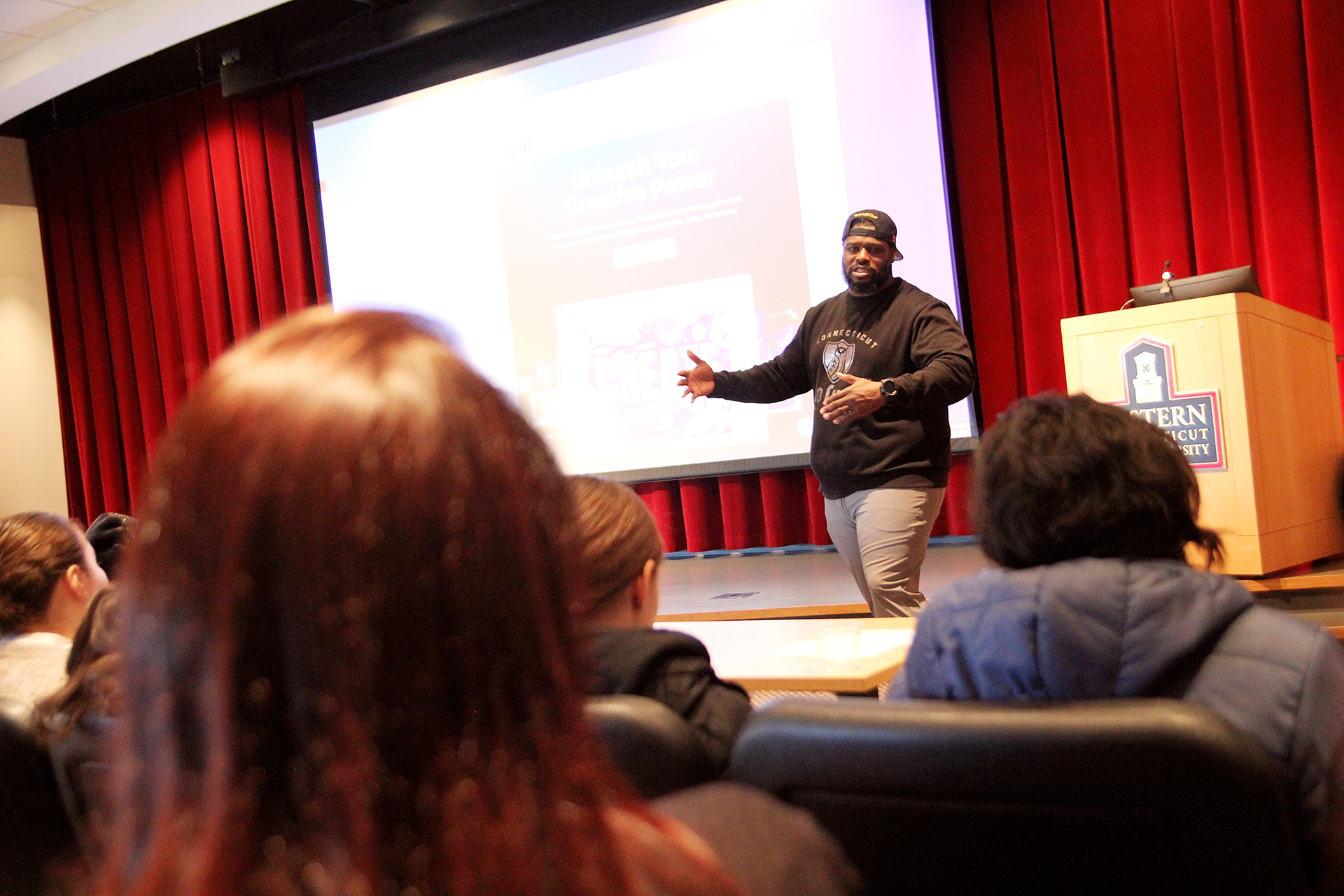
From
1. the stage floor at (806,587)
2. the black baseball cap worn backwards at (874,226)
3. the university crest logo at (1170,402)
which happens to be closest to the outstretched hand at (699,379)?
the black baseball cap worn backwards at (874,226)

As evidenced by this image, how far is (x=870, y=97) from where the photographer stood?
4.64 meters

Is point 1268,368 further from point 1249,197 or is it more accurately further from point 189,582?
point 189,582

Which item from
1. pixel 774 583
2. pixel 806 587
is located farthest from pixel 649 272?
pixel 806 587

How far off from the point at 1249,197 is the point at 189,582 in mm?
4861

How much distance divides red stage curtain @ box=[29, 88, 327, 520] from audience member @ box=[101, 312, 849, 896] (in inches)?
246

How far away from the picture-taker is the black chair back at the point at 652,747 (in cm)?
102

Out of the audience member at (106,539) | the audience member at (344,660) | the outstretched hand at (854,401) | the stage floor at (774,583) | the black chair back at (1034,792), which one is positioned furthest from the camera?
the stage floor at (774,583)

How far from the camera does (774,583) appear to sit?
4434mm

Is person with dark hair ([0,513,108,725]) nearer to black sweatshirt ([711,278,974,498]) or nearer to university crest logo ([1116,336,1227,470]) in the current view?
black sweatshirt ([711,278,974,498])

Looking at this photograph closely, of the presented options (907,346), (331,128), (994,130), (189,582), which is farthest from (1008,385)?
(189,582)

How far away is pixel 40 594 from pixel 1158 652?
1770 millimetres

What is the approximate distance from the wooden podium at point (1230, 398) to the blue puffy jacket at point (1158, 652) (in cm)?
188

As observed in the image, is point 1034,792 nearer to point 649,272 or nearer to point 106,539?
point 106,539

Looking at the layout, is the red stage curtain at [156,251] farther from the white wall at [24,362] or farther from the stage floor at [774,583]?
the stage floor at [774,583]
